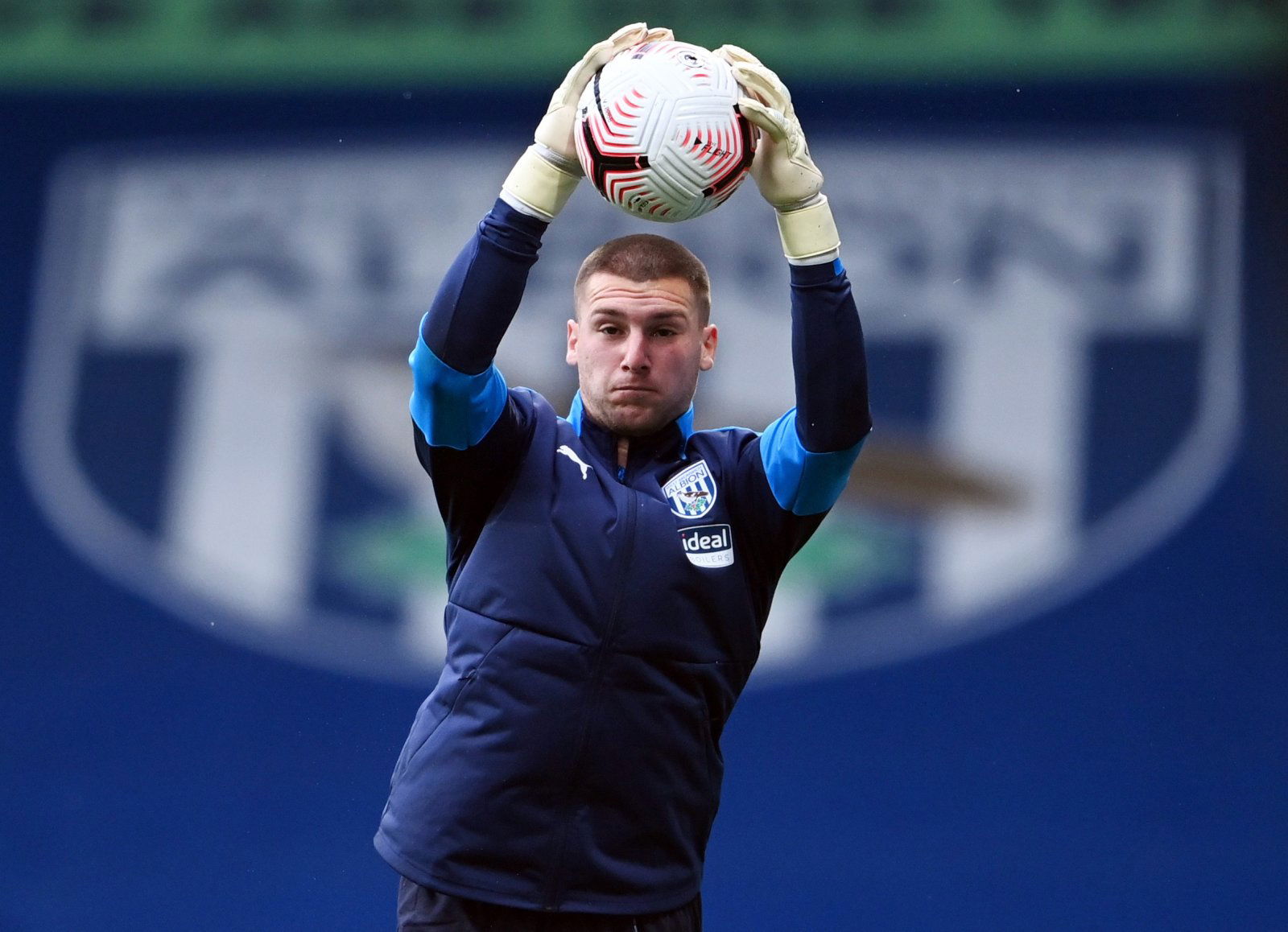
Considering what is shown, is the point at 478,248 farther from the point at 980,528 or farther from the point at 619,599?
the point at 980,528

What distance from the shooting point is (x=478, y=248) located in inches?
87.6

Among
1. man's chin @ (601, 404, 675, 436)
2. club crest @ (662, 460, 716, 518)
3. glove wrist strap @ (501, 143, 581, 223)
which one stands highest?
glove wrist strap @ (501, 143, 581, 223)

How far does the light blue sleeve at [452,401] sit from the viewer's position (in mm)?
2211

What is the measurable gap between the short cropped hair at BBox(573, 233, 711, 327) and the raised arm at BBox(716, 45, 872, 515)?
179 mm

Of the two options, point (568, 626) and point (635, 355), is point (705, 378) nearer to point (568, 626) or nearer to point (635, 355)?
point (635, 355)

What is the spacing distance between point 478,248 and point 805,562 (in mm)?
3328

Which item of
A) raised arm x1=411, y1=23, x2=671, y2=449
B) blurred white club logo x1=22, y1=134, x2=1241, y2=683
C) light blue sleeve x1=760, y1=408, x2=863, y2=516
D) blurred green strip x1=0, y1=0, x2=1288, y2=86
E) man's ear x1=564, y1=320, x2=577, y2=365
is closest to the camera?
raised arm x1=411, y1=23, x2=671, y2=449

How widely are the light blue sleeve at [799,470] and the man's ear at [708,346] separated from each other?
0.16 m

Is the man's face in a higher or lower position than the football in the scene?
lower

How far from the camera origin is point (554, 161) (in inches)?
89.1

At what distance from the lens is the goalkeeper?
2227 mm

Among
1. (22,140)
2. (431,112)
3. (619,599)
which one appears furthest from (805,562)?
(22,140)

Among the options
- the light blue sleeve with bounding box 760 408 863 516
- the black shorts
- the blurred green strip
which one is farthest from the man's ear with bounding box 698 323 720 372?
the blurred green strip

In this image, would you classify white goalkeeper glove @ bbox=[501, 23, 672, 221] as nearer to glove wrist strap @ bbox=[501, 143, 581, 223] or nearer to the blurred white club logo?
glove wrist strap @ bbox=[501, 143, 581, 223]
